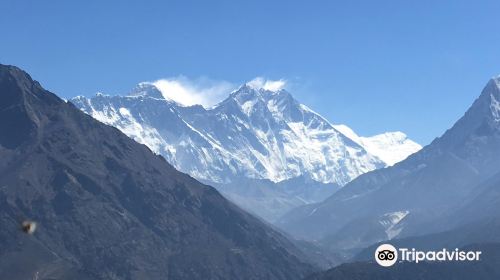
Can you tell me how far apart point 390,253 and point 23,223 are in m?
146

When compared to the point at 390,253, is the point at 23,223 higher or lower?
lower

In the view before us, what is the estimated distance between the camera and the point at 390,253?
182 meters

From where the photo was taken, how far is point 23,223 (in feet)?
146

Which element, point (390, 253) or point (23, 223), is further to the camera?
point (390, 253)
